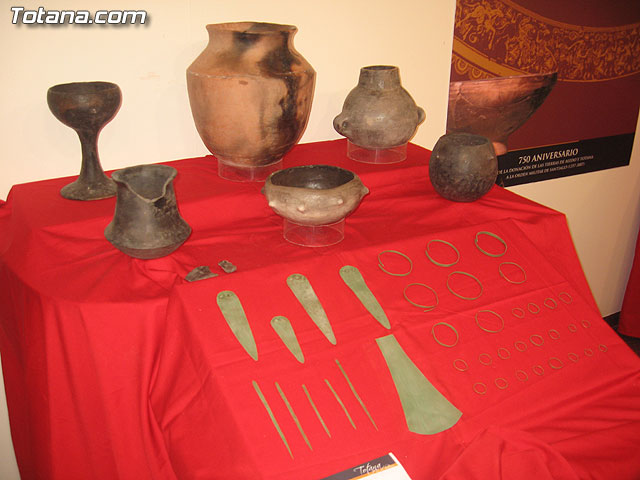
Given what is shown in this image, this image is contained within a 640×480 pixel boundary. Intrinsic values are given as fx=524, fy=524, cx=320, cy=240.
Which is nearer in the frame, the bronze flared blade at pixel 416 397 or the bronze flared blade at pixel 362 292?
the bronze flared blade at pixel 416 397

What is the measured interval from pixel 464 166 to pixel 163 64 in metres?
0.80

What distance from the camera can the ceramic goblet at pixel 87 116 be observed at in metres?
1.09

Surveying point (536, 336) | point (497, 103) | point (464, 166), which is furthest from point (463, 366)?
point (497, 103)

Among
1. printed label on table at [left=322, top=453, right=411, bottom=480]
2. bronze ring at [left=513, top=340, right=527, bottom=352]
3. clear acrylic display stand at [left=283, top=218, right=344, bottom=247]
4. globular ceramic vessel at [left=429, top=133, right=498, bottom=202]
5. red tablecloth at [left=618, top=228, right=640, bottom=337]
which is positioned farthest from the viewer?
red tablecloth at [left=618, top=228, right=640, bottom=337]

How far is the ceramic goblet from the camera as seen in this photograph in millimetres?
1094

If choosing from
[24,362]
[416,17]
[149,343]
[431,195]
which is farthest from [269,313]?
[416,17]

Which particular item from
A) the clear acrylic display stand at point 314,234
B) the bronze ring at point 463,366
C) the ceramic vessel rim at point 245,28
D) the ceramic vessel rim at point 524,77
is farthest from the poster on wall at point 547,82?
the bronze ring at point 463,366

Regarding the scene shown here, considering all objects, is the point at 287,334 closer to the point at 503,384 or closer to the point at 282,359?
the point at 282,359

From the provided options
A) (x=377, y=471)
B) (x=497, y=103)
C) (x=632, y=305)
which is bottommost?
(x=632, y=305)

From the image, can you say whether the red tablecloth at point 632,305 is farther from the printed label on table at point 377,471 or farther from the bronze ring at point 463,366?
the printed label on table at point 377,471

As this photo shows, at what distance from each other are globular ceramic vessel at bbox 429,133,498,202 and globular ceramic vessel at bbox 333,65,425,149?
6.0 inches

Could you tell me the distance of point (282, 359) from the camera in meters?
0.84

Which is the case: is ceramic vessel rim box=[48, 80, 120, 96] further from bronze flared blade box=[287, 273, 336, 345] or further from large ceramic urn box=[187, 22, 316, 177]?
bronze flared blade box=[287, 273, 336, 345]

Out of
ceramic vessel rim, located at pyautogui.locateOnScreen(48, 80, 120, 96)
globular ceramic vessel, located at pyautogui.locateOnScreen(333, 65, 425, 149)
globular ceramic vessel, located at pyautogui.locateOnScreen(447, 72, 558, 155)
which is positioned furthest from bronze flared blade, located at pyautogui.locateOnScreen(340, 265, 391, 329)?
globular ceramic vessel, located at pyautogui.locateOnScreen(447, 72, 558, 155)
